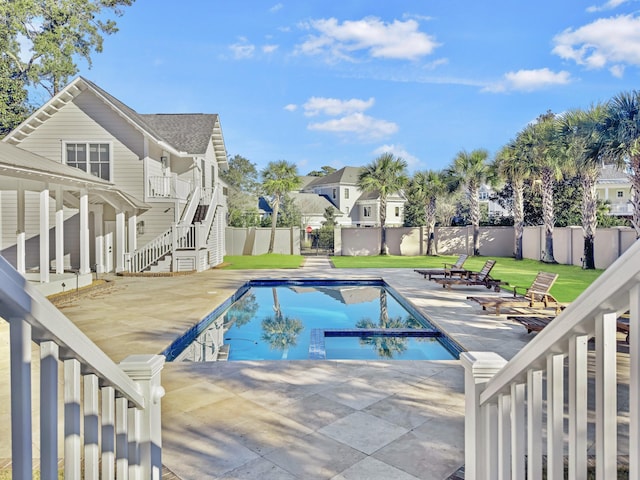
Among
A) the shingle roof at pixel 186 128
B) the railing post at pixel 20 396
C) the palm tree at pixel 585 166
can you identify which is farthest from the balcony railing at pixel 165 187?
the railing post at pixel 20 396

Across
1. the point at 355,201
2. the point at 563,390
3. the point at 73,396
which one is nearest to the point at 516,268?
the point at 563,390

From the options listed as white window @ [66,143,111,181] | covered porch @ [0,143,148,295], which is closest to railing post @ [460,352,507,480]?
covered porch @ [0,143,148,295]

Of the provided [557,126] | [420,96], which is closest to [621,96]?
[557,126]

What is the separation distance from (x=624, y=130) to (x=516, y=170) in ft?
30.2

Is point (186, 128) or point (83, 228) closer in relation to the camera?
point (83, 228)

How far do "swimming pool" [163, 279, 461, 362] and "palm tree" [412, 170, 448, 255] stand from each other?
13575mm

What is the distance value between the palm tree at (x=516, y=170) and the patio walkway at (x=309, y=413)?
53.3ft

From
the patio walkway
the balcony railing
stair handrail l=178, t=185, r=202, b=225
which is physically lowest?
the patio walkway

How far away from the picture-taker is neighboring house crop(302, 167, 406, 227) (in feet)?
141

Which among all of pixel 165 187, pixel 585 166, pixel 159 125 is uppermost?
pixel 159 125

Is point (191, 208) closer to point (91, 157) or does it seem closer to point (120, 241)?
point (120, 241)

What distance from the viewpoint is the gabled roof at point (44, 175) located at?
9719 mm

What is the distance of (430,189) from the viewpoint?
87.2 feet

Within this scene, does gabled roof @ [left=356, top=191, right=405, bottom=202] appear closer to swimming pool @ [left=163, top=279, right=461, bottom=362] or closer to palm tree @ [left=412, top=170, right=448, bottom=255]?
palm tree @ [left=412, top=170, right=448, bottom=255]
